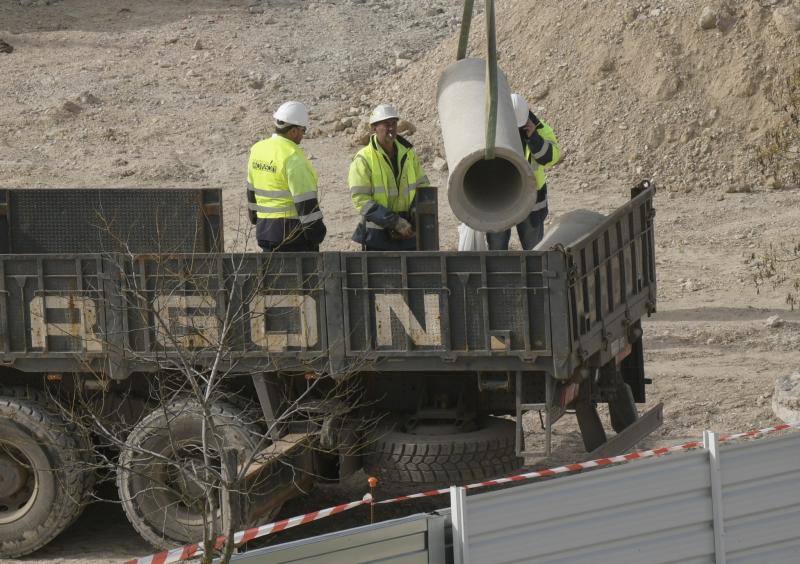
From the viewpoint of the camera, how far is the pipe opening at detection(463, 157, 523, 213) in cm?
898

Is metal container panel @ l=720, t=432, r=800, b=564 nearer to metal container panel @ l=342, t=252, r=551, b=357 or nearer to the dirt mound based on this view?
metal container panel @ l=342, t=252, r=551, b=357

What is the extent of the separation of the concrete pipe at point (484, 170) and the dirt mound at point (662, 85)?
11.3 m

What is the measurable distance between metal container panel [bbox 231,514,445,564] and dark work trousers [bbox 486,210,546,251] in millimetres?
4845

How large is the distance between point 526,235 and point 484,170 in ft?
9.49

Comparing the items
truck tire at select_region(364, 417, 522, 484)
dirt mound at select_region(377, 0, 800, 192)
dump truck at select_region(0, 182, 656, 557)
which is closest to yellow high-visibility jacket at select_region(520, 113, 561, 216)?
dump truck at select_region(0, 182, 656, 557)

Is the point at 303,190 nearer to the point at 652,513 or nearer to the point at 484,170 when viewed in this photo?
the point at 484,170

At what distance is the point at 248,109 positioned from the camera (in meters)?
23.7

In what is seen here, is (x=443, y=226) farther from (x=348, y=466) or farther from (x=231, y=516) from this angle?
(x=231, y=516)

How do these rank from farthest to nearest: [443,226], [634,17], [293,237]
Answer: [634,17] → [443,226] → [293,237]

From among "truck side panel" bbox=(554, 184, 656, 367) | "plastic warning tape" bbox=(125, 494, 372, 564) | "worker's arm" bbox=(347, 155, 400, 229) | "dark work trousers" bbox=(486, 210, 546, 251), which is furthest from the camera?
"dark work trousers" bbox=(486, 210, 546, 251)

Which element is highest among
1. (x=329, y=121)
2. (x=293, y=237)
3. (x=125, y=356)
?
(x=329, y=121)

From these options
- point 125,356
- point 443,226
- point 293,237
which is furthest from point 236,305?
point 443,226

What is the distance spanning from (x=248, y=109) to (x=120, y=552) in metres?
15.4

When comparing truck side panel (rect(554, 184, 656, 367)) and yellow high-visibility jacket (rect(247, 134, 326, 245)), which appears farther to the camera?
yellow high-visibility jacket (rect(247, 134, 326, 245))
